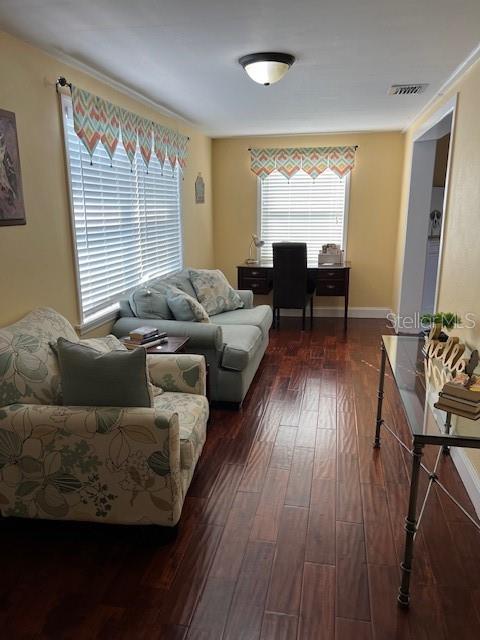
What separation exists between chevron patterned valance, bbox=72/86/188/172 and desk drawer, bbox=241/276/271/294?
1.86m

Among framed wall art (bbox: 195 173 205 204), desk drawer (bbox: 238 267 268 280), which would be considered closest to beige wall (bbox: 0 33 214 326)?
framed wall art (bbox: 195 173 205 204)

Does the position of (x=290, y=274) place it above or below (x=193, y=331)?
above

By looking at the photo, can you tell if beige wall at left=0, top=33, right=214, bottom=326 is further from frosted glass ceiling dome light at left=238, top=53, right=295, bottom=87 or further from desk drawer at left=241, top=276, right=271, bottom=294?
desk drawer at left=241, top=276, right=271, bottom=294

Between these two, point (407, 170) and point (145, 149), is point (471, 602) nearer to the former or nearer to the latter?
point (145, 149)

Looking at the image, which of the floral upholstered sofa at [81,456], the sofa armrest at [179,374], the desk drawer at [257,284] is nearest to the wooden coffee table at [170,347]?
the sofa armrest at [179,374]

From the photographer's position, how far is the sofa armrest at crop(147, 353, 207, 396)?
265 centimetres

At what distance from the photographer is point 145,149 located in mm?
4082

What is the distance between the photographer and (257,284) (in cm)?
613

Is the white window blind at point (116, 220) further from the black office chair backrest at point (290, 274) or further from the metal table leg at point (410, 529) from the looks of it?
the metal table leg at point (410, 529)

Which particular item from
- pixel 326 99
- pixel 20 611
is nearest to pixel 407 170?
pixel 326 99

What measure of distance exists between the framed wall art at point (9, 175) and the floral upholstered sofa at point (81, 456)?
2.33 ft

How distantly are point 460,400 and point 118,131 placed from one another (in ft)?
9.88

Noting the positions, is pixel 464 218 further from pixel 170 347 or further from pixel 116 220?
pixel 116 220

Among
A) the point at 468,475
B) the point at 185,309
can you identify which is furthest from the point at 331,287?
the point at 468,475
